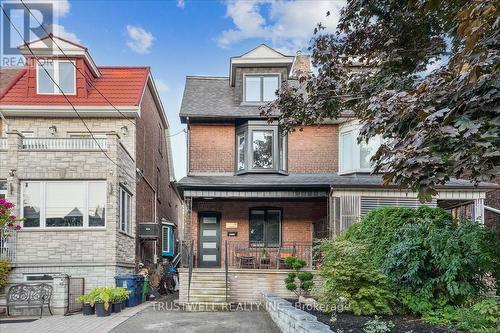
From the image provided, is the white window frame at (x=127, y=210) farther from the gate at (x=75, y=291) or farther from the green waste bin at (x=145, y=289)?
the gate at (x=75, y=291)

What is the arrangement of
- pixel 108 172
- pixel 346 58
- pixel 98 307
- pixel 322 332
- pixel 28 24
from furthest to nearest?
1. pixel 28 24
2. pixel 108 172
3. pixel 98 307
4. pixel 346 58
5. pixel 322 332

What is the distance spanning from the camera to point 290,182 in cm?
1486

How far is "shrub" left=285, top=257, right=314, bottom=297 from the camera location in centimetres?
1131

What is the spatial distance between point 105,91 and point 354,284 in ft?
43.9

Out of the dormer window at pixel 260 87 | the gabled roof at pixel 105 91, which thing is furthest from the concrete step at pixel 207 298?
the dormer window at pixel 260 87

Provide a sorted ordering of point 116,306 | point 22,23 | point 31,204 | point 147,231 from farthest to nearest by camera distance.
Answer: point 147,231, point 22,23, point 31,204, point 116,306

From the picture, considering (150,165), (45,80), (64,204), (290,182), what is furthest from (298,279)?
(45,80)

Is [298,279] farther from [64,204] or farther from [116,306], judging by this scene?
[64,204]

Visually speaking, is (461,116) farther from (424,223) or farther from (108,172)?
(108,172)

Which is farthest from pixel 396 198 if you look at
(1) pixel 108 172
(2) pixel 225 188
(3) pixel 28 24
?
(3) pixel 28 24

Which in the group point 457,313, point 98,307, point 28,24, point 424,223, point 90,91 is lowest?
point 98,307

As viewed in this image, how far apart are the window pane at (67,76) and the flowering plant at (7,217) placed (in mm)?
5875

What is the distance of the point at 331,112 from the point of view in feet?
28.4

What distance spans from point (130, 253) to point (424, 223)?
11069 mm
